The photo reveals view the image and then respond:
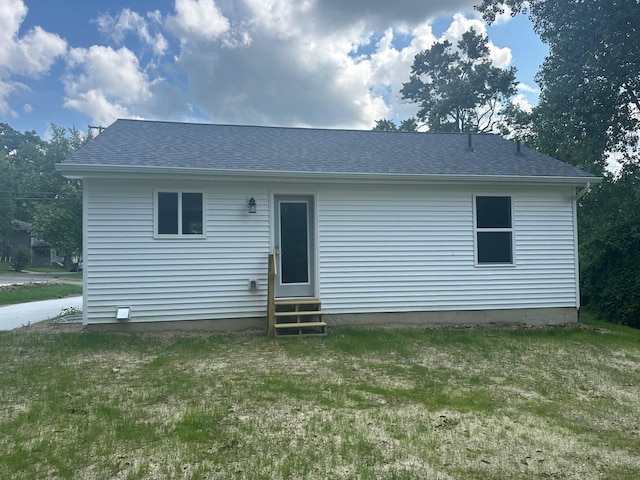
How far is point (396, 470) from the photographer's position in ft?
9.27

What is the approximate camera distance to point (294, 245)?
809 centimetres

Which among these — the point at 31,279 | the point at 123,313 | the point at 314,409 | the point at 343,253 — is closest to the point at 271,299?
the point at 343,253

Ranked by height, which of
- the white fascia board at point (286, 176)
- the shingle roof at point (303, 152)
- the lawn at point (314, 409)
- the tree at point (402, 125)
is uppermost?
the tree at point (402, 125)

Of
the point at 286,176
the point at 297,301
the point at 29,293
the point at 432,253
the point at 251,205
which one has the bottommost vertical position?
the point at 29,293

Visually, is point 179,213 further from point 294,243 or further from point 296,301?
point 296,301

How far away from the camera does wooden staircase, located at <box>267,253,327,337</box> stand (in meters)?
7.14

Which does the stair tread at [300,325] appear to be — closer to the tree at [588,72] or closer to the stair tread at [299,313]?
the stair tread at [299,313]

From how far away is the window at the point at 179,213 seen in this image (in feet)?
24.3

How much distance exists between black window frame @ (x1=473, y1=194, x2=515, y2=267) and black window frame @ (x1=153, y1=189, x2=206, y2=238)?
17.5ft

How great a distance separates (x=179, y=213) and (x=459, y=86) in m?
24.0

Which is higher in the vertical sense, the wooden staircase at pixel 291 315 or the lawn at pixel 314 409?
the wooden staircase at pixel 291 315

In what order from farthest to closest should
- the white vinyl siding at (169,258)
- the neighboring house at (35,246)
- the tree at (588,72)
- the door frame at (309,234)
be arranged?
the neighboring house at (35,246) → the tree at (588,72) → the door frame at (309,234) → the white vinyl siding at (169,258)

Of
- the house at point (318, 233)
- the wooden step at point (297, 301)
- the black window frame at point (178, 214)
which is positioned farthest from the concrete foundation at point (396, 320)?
the black window frame at point (178, 214)

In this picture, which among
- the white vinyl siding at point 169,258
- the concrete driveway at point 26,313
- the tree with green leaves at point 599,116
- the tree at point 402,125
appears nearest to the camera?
the white vinyl siding at point 169,258
